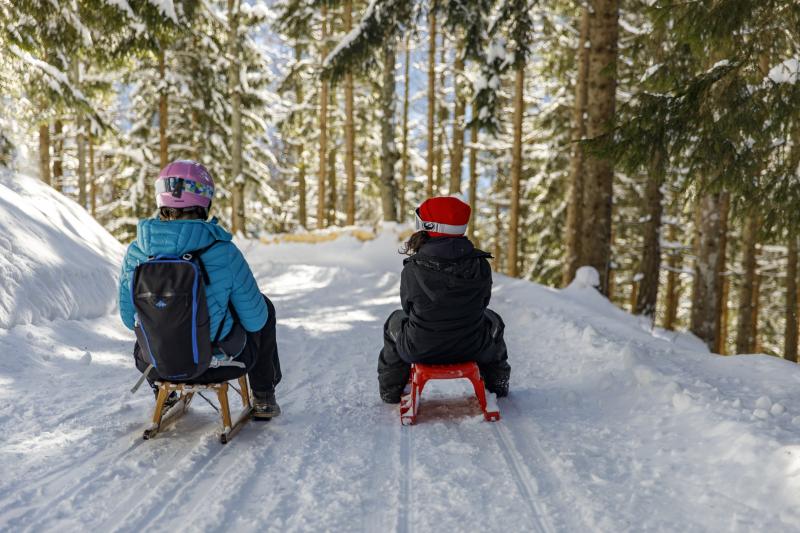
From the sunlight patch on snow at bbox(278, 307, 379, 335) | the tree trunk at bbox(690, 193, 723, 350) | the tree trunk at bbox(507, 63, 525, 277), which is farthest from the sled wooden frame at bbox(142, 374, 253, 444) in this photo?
the tree trunk at bbox(507, 63, 525, 277)

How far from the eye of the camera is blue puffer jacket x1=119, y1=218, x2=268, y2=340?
3.41 metres

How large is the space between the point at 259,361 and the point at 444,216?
1.73m

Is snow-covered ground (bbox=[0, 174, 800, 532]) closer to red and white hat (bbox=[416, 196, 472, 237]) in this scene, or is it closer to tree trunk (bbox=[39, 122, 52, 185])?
red and white hat (bbox=[416, 196, 472, 237])

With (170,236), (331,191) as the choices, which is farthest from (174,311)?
(331,191)

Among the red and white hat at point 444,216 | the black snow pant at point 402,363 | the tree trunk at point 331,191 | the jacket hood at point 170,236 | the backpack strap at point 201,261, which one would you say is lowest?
the black snow pant at point 402,363

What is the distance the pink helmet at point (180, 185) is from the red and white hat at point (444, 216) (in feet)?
5.23

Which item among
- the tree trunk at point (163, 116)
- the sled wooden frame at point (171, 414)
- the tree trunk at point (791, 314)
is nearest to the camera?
the sled wooden frame at point (171, 414)

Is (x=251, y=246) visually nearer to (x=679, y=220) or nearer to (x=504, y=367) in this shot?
(x=504, y=367)

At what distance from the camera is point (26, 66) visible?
8805 mm

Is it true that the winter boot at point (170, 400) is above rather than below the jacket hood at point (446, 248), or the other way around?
below

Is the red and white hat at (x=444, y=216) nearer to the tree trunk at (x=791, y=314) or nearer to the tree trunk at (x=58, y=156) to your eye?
the tree trunk at (x=791, y=314)

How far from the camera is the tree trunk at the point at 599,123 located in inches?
380

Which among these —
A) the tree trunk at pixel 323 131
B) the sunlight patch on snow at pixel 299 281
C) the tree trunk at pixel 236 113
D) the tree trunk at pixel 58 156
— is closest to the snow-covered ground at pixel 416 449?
the sunlight patch on snow at pixel 299 281

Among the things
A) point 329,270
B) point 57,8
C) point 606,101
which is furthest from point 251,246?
point 606,101
